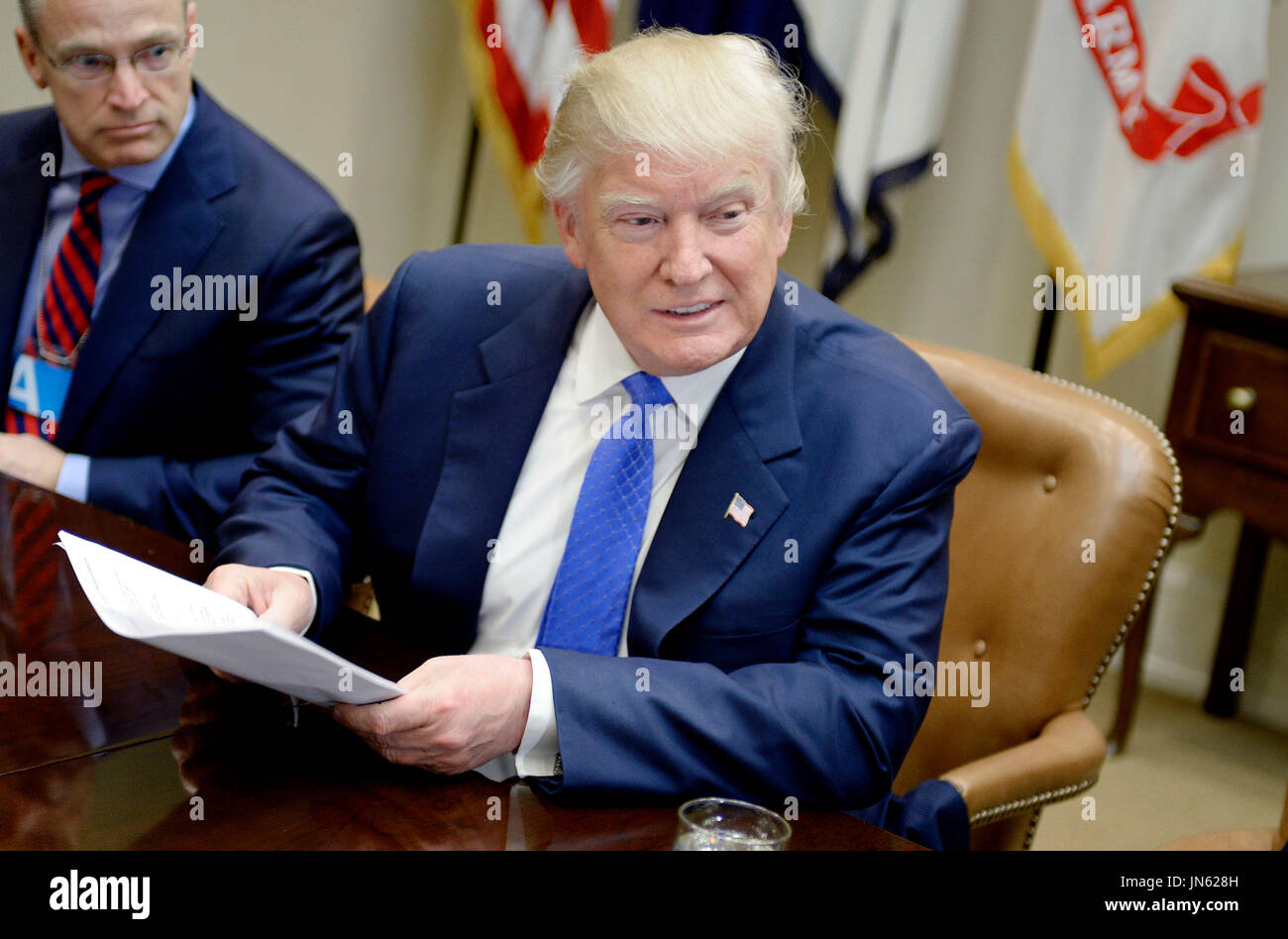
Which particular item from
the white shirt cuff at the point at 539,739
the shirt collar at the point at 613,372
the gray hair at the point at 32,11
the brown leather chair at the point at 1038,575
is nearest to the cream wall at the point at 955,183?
the gray hair at the point at 32,11

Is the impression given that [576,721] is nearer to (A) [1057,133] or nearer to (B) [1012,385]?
(B) [1012,385]

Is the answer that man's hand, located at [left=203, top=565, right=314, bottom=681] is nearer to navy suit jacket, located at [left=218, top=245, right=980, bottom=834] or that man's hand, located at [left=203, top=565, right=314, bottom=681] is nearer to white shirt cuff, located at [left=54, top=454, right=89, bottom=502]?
navy suit jacket, located at [left=218, top=245, right=980, bottom=834]

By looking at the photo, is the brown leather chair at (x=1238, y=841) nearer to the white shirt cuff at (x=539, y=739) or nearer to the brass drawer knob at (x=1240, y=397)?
the white shirt cuff at (x=539, y=739)

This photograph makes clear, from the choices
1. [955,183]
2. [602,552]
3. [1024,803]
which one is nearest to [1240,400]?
[955,183]

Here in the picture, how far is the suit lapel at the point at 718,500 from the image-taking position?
1.62 metres

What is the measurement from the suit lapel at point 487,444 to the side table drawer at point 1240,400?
193 cm

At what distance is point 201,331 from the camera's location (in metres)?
2.40

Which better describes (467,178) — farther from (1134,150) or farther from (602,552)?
(602,552)

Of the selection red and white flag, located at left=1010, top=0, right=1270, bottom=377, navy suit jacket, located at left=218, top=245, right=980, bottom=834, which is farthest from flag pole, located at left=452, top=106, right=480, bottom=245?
navy suit jacket, located at left=218, top=245, right=980, bottom=834

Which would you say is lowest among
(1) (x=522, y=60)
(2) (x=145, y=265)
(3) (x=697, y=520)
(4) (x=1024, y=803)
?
(4) (x=1024, y=803)

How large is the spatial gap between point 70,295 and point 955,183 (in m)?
2.53

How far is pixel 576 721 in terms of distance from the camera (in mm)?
1379

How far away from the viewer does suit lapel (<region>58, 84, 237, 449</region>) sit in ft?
7.86
